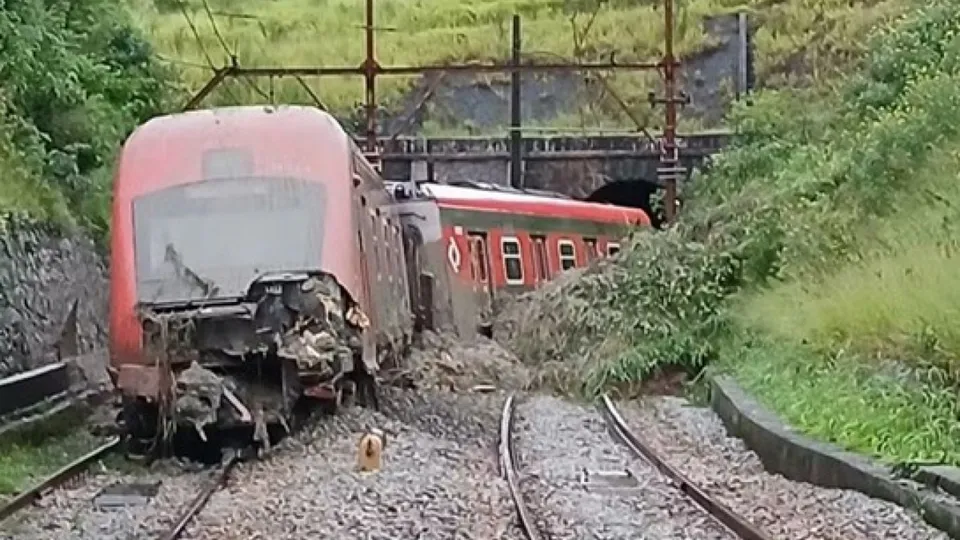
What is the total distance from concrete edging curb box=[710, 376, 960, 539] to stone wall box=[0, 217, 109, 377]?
7.23 metres

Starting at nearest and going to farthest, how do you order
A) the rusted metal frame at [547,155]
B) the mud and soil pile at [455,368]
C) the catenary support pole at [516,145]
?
the mud and soil pile at [455,368] → the catenary support pole at [516,145] → the rusted metal frame at [547,155]

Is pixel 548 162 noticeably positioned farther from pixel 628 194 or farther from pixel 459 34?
pixel 459 34

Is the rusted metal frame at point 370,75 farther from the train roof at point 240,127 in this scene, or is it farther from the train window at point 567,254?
the train roof at point 240,127

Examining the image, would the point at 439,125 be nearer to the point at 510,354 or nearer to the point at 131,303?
the point at 510,354

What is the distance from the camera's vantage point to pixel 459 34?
173 ft

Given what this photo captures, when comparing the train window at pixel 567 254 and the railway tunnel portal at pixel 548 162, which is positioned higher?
the railway tunnel portal at pixel 548 162

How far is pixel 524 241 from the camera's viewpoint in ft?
91.4

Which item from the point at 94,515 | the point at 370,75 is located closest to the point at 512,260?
the point at 370,75

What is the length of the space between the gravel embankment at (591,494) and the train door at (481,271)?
8378mm

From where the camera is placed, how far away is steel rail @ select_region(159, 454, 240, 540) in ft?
35.4

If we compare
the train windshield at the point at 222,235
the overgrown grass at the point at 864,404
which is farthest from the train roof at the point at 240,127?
the overgrown grass at the point at 864,404

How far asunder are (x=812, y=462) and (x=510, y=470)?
233cm

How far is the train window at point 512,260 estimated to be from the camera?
2720 cm

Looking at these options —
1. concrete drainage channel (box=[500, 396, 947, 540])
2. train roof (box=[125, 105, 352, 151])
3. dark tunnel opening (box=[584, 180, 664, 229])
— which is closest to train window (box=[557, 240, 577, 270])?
dark tunnel opening (box=[584, 180, 664, 229])
